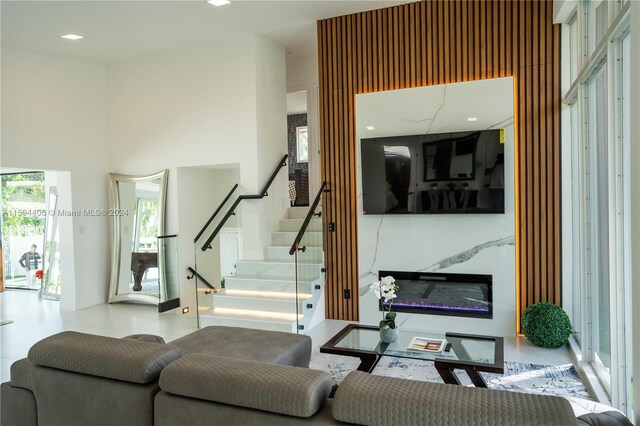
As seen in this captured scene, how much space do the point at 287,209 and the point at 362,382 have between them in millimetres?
5375

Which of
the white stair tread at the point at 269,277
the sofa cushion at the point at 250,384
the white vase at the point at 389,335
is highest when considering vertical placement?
the sofa cushion at the point at 250,384

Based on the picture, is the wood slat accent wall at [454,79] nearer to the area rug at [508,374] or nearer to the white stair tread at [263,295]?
the white stair tread at [263,295]

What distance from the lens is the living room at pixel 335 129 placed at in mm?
4066

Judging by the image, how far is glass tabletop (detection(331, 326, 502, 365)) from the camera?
3.26 m

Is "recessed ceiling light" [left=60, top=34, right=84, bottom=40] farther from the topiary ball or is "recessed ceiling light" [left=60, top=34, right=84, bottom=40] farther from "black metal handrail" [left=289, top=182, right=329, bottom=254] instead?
the topiary ball

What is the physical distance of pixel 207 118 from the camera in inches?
259

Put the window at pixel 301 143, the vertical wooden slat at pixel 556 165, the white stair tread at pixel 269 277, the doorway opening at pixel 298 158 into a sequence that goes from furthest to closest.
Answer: the window at pixel 301 143, the doorway opening at pixel 298 158, the white stair tread at pixel 269 277, the vertical wooden slat at pixel 556 165

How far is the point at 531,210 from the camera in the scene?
495 cm

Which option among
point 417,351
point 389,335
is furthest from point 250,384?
point 389,335

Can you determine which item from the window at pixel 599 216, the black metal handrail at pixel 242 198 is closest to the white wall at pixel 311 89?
the black metal handrail at pixel 242 198

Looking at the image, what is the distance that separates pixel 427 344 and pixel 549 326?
66.1 inches

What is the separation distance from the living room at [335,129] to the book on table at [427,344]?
1.11 metres

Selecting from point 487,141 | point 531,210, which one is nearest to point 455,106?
point 487,141

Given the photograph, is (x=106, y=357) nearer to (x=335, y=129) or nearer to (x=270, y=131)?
(x=335, y=129)
